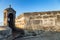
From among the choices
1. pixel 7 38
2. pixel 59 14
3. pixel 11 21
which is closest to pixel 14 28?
pixel 11 21

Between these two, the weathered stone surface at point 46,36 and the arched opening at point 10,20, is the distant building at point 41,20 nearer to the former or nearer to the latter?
the weathered stone surface at point 46,36

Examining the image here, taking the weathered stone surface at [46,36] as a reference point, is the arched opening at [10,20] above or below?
above

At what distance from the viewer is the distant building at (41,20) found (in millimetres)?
6312

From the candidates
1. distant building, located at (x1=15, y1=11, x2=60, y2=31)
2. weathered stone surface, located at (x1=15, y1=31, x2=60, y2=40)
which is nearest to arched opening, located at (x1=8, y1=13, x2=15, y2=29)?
distant building, located at (x1=15, y1=11, x2=60, y2=31)

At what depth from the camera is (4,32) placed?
495 centimetres

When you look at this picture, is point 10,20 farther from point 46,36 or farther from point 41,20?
point 46,36

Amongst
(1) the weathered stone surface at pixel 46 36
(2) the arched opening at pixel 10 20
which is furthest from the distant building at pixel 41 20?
(2) the arched opening at pixel 10 20

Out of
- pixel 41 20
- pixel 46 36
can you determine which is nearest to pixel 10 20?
pixel 41 20

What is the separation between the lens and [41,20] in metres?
6.45

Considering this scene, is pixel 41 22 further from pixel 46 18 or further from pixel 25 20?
pixel 25 20

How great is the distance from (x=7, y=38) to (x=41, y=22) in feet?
6.68

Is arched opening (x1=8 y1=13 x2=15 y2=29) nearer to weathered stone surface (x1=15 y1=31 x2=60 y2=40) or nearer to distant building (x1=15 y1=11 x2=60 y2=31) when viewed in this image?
distant building (x1=15 y1=11 x2=60 y2=31)

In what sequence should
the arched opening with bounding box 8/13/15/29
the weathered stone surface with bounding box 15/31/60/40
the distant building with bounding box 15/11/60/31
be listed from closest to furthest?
the weathered stone surface with bounding box 15/31/60/40 < the distant building with bounding box 15/11/60/31 < the arched opening with bounding box 8/13/15/29

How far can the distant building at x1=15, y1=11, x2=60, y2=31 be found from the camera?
6312 mm
